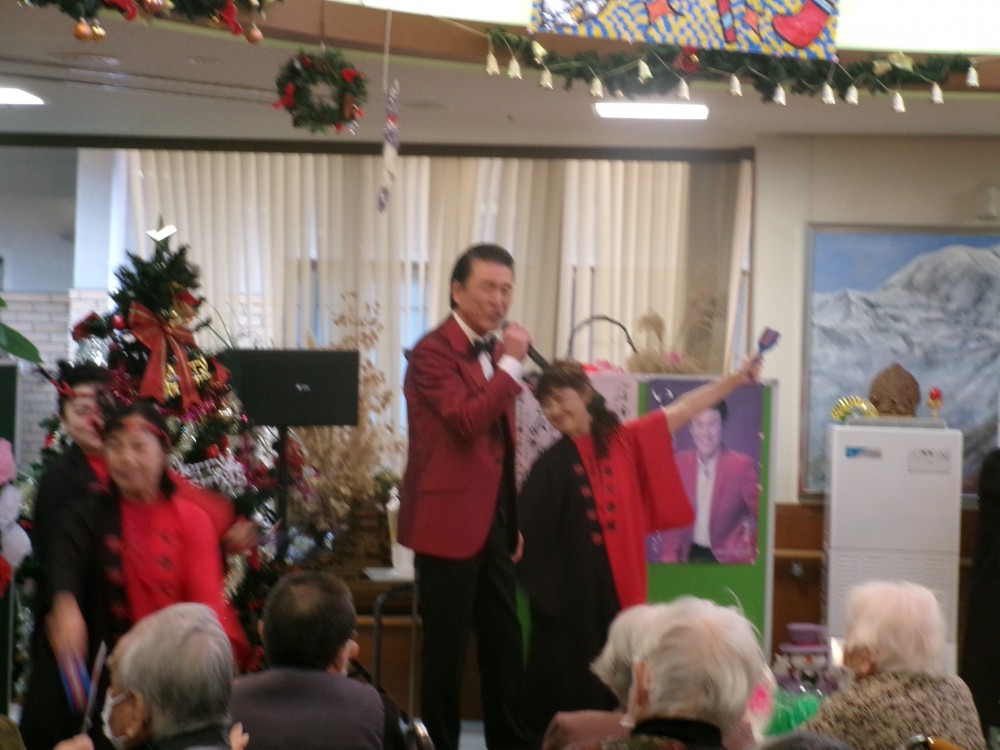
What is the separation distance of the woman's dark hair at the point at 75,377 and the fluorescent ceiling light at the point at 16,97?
7.29ft

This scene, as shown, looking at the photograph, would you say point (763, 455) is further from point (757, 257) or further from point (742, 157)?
point (742, 157)

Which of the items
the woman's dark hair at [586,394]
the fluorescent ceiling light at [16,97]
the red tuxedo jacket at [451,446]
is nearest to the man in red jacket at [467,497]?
the red tuxedo jacket at [451,446]

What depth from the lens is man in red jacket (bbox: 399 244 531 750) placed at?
4605 millimetres

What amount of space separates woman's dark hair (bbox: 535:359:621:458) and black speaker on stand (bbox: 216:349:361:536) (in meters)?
0.78

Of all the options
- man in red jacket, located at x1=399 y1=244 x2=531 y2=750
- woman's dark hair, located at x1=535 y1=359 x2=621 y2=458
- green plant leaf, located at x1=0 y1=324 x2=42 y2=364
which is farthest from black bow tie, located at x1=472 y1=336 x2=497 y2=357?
green plant leaf, located at x1=0 y1=324 x2=42 y2=364

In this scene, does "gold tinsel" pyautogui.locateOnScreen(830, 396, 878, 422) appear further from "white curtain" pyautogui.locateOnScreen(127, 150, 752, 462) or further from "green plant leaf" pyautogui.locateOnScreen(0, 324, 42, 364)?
"green plant leaf" pyautogui.locateOnScreen(0, 324, 42, 364)

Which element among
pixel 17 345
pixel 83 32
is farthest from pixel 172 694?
pixel 83 32

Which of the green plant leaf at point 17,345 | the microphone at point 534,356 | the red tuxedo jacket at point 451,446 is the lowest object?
the red tuxedo jacket at point 451,446

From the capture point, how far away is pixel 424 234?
24.1 ft

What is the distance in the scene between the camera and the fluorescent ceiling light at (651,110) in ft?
20.1

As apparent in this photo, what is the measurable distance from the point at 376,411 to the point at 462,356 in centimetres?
242

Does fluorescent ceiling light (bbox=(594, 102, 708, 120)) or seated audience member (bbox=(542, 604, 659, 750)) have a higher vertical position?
fluorescent ceiling light (bbox=(594, 102, 708, 120))

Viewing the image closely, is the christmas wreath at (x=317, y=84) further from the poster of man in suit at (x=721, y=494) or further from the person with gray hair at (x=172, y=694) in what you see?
the person with gray hair at (x=172, y=694)

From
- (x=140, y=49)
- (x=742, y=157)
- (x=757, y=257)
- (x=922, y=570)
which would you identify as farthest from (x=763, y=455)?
(x=140, y=49)
